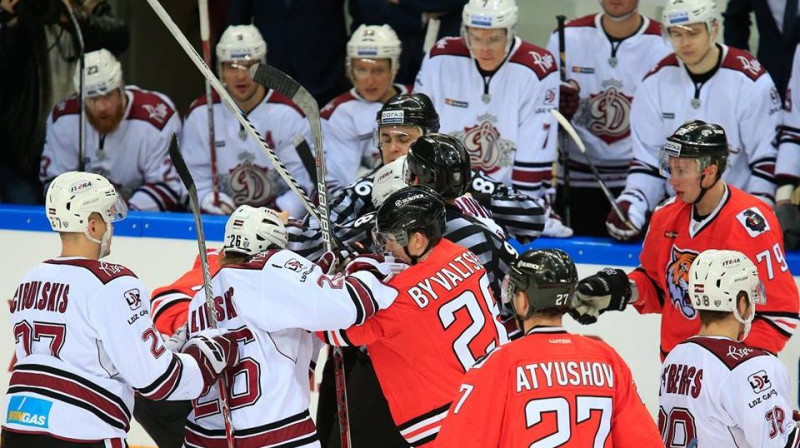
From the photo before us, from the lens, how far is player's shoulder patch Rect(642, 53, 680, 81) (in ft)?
17.9

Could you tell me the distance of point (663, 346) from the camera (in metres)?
4.41

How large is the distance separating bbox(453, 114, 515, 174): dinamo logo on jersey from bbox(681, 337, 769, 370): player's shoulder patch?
2.03 metres

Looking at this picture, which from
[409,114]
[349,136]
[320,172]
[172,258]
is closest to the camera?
[320,172]

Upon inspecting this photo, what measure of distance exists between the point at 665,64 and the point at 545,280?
8.41ft

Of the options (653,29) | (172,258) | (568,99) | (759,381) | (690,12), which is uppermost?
(690,12)

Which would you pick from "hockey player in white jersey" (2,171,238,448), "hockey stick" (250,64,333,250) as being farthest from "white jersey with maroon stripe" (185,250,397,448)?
"hockey stick" (250,64,333,250)

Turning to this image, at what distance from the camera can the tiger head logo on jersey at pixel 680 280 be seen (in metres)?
4.23

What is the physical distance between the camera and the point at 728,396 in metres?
3.52

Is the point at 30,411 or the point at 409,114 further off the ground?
the point at 409,114

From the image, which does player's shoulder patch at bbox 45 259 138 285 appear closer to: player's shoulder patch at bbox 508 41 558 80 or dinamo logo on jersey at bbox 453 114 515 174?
dinamo logo on jersey at bbox 453 114 515 174

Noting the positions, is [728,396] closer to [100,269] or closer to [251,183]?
[100,269]

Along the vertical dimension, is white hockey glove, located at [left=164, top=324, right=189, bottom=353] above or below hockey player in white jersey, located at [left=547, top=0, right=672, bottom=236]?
below

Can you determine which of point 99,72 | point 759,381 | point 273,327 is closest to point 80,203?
point 273,327

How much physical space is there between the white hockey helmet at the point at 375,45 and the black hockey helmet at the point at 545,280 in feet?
8.83
